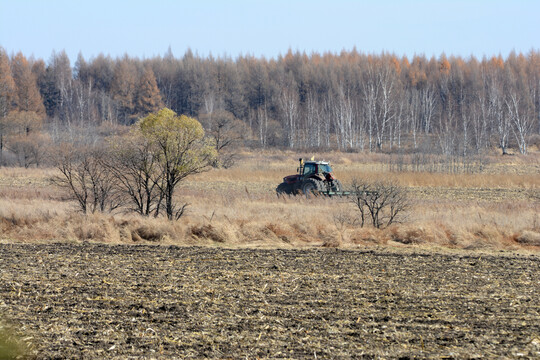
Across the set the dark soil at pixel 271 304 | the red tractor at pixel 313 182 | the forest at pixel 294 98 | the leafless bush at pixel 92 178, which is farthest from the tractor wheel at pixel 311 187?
the forest at pixel 294 98

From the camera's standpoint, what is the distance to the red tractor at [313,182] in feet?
85.9

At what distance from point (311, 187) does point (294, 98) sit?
5608cm

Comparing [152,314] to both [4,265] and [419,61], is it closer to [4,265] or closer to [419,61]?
[4,265]

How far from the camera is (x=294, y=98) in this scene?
81688mm

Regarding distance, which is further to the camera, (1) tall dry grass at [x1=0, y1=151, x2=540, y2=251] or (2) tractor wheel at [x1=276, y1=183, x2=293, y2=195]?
(2) tractor wheel at [x1=276, y1=183, x2=293, y2=195]

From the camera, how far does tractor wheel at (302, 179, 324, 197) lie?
25994mm

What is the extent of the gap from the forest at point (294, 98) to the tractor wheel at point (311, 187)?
33.6 meters

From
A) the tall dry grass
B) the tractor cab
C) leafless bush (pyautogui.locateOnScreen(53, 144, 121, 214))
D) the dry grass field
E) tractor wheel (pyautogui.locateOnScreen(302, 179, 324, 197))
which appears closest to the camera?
the dry grass field

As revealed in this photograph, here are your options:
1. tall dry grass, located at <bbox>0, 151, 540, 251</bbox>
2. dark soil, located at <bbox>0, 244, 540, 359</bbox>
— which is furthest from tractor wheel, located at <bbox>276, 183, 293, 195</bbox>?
dark soil, located at <bbox>0, 244, 540, 359</bbox>

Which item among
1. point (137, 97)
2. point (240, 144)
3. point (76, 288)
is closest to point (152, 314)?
point (76, 288)

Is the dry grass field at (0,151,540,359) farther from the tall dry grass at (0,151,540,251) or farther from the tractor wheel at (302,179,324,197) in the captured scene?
the tractor wheel at (302,179,324,197)

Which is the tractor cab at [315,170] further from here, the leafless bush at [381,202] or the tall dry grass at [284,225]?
the leafless bush at [381,202]

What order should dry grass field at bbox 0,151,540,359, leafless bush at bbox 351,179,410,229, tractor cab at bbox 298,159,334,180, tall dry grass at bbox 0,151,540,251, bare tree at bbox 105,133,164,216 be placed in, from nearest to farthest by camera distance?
dry grass field at bbox 0,151,540,359 < tall dry grass at bbox 0,151,540,251 < leafless bush at bbox 351,179,410,229 < bare tree at bbox 105,133,164,216 < tractor cab at bbox 298,159,334,180

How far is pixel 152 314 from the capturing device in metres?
8.59
